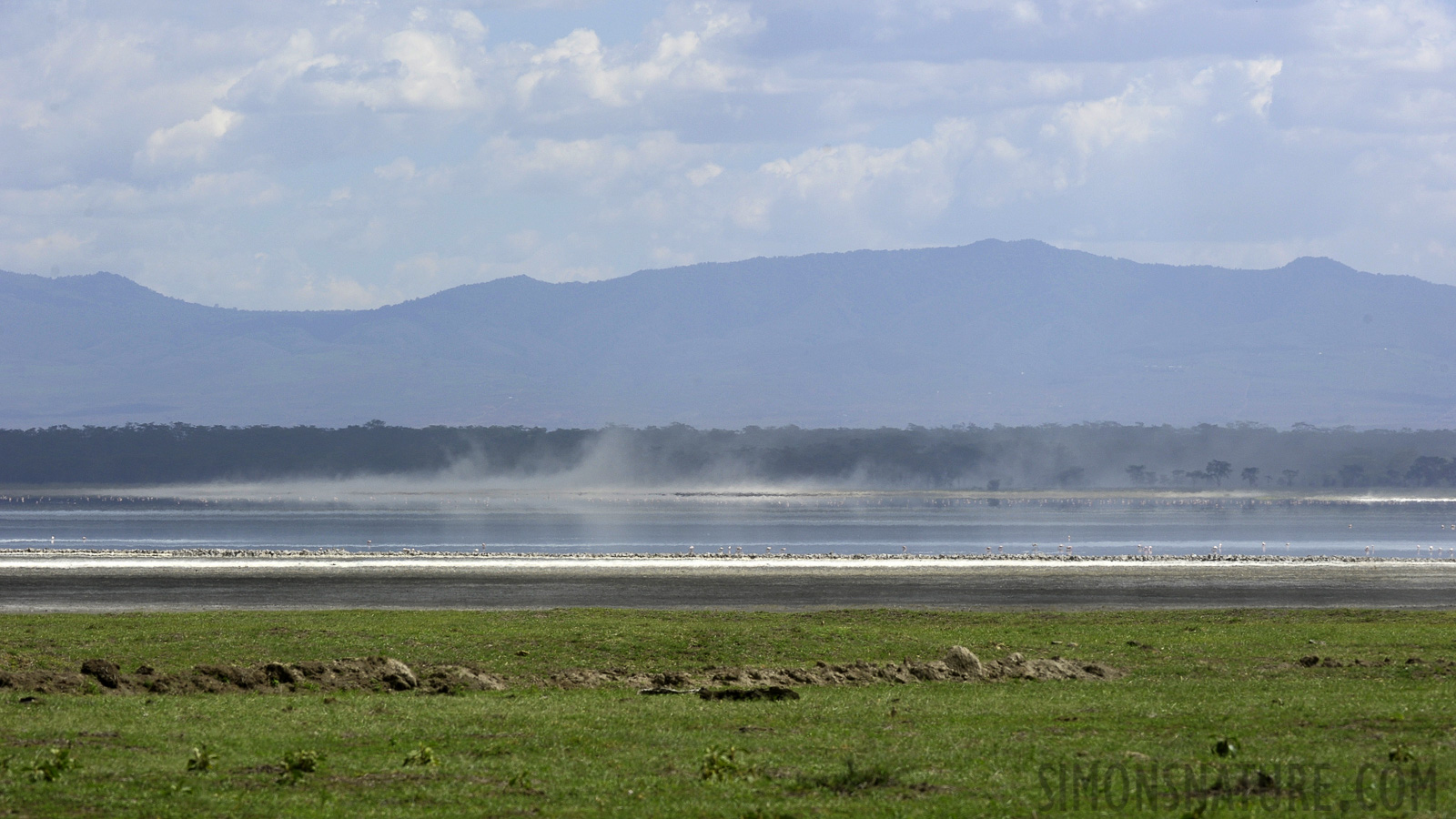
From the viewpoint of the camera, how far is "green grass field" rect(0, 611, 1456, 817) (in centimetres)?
1631

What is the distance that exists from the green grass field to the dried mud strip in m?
0.84

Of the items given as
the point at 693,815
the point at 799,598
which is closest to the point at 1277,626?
the point at 799,598

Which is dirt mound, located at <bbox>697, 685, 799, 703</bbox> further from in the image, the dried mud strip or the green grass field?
the dried mud strip

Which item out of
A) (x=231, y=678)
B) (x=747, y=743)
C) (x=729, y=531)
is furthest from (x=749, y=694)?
(x=729, y=531)

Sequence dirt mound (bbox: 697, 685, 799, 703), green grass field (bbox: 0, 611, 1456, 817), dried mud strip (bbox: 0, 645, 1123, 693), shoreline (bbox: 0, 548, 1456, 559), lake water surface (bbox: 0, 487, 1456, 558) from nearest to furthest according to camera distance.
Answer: green grass field (bbox: 0, 611, 1456, 817) < dirt mound (bbox: 697, 685, 799, 703) < dried mud strip (bbox: 0, 645, 1123, 693) < shoreline (bbox: 0, 548, 1456, 559) < lake water surface (bbox: 0, 487, 1456, 558)

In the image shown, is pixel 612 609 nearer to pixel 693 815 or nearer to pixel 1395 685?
pixel 1395 685

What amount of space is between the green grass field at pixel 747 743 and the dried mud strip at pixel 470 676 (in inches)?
33.2

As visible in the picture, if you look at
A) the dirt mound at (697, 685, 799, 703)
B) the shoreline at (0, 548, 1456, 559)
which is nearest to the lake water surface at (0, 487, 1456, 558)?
the shoreline at (0, 548, 1456, 559)

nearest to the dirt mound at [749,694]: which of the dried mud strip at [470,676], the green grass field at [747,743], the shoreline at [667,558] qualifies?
the green grass field at [747,743]

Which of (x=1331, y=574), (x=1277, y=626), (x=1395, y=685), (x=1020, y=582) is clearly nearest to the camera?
(x=1395, y=685)

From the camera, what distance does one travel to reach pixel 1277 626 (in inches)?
1601

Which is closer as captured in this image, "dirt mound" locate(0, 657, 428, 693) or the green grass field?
the green grass field

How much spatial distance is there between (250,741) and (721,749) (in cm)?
676

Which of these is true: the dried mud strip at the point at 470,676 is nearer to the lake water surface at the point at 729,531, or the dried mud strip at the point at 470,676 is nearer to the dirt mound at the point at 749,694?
the dirt mound at the point at 749,694
